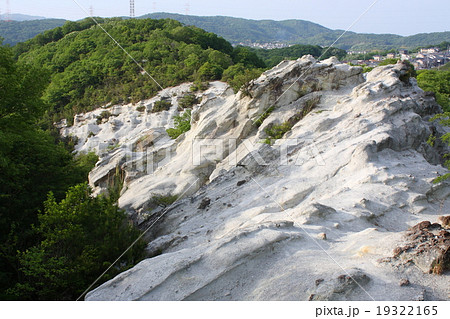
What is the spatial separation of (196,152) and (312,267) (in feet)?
35.2

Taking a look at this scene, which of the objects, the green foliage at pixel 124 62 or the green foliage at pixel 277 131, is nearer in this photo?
the green foliage at pixel 277 131

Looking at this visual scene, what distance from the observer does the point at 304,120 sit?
16.1 metres

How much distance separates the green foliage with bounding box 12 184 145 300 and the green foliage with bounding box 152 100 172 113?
21.1 meters

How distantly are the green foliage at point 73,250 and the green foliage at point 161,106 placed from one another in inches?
831

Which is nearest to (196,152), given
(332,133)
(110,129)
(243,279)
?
(332,133)

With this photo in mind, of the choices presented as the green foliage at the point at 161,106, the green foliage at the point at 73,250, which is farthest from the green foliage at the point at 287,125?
the green foliage at the point at 161,106

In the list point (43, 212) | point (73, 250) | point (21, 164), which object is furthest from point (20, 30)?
point (73, 250)

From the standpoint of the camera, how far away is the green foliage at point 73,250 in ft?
28.8

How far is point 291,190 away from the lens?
11641mm

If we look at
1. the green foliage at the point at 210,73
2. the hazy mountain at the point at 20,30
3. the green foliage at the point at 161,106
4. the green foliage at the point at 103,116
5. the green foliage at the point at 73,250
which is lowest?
the green foliage at the point at 73,250

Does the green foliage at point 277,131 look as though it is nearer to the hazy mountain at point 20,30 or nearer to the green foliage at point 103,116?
the green foliage at point 103,116

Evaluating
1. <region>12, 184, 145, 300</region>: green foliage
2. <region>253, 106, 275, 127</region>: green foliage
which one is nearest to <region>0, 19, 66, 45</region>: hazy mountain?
<region>253, 106, 275, 127</region>: green foliage

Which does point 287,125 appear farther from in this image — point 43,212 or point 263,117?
point 43,212

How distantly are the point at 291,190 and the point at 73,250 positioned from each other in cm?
649
